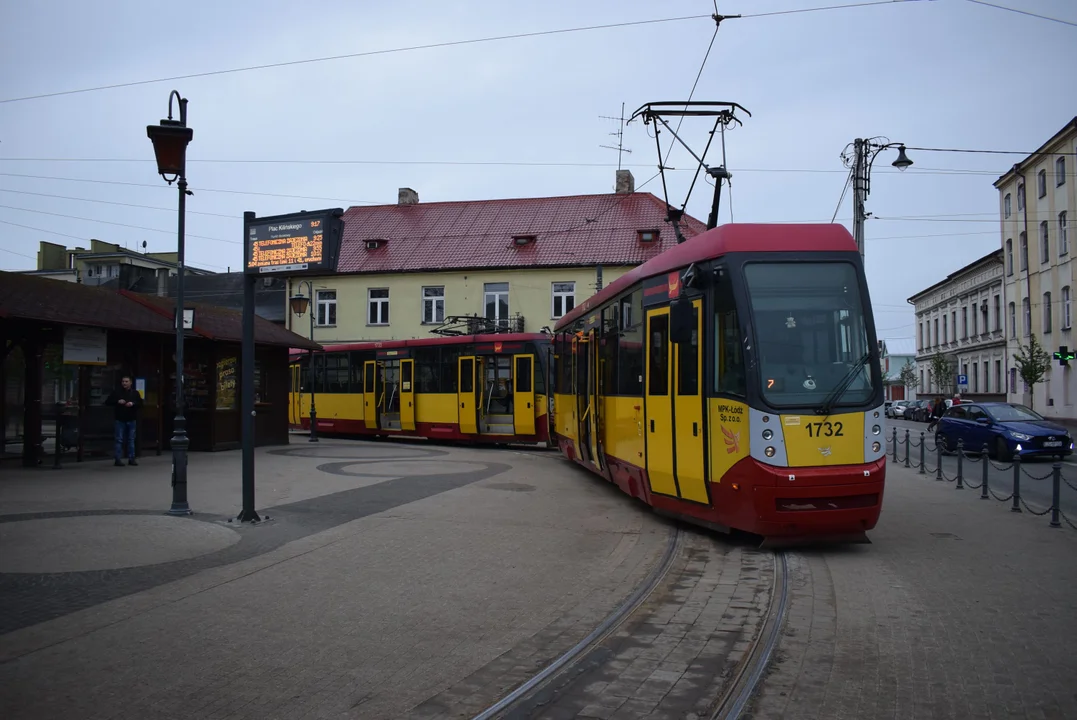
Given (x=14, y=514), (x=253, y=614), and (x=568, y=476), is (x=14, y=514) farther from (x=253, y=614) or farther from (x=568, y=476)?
(x=568, y=476)

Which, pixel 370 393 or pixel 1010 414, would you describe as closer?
pixel 1010 414

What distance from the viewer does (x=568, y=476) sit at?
17594 millimetres

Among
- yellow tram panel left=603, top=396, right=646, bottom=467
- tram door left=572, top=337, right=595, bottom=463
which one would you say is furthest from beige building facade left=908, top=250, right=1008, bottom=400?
yellow tram panel left=603, top=396, right=646, bottom=467

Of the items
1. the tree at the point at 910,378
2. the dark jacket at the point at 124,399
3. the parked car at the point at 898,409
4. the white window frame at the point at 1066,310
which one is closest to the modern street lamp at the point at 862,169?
the dark jacket at the point at 124,399

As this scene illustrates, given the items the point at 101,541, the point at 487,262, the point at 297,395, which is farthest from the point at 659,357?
the point at 487,262

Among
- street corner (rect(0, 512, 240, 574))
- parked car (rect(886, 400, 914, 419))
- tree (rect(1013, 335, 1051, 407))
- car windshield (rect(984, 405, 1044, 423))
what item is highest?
tree (rect(1013, 335, 1051, 407))

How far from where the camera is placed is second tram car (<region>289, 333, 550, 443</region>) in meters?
24.2

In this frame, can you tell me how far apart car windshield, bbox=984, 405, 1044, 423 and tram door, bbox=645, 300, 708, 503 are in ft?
50.0

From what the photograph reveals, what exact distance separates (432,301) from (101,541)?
1345 inches

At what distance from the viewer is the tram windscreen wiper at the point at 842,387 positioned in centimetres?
891

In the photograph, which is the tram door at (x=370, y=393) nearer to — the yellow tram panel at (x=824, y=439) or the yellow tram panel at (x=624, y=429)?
the yellow tram panel at (x=624, y=429)

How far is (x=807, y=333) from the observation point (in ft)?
30.0

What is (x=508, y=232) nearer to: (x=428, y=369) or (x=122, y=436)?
(x=428, y=369)

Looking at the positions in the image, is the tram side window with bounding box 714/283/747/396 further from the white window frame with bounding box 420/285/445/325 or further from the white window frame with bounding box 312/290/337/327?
the white window frame with bounding box 312/290/337/327
